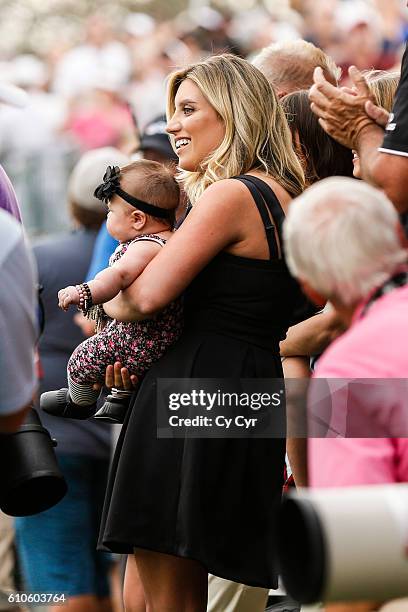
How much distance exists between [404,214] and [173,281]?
0.78m

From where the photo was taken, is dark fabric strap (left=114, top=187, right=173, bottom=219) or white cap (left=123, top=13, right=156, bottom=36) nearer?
dark fabric strap (left=114, top=187, right=173, bottom=219)

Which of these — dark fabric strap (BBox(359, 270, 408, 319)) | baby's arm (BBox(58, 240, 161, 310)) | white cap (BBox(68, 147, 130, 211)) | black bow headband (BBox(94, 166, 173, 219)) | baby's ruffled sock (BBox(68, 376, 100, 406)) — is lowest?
white cap (BBox(68, 147, 130, 211))

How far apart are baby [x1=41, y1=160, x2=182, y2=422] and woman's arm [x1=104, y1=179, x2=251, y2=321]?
0.46 feet

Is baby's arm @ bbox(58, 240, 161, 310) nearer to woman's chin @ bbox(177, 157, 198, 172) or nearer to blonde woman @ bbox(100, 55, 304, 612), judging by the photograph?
blonde woman @ bbox(100, 55, 304, 612)

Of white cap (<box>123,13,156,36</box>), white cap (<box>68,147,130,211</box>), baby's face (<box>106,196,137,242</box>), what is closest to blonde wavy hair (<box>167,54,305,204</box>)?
baby's face (<box>106,196,137,242</box>)

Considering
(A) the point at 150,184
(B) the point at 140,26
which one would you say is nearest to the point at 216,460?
(A) the point at 150,184

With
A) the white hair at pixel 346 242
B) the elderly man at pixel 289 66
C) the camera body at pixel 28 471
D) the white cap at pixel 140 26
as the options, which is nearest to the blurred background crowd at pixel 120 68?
the white cap at pixel 140 26

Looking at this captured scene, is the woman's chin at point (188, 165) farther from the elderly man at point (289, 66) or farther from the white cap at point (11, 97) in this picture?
the elderly man at point (289, 66)

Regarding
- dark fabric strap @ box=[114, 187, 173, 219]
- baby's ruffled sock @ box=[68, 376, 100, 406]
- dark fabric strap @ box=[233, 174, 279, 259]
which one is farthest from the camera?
baby's ruffled sock @ box=[68, 376, 100, 406]

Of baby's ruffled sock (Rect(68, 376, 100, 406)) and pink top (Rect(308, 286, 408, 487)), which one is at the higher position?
pink top (Rect(308, 286, 408, 487))

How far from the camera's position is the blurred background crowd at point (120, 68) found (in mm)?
9938

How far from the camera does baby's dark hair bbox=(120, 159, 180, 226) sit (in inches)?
172

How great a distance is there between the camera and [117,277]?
4.15 metres

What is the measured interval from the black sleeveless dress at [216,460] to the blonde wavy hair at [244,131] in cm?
15
